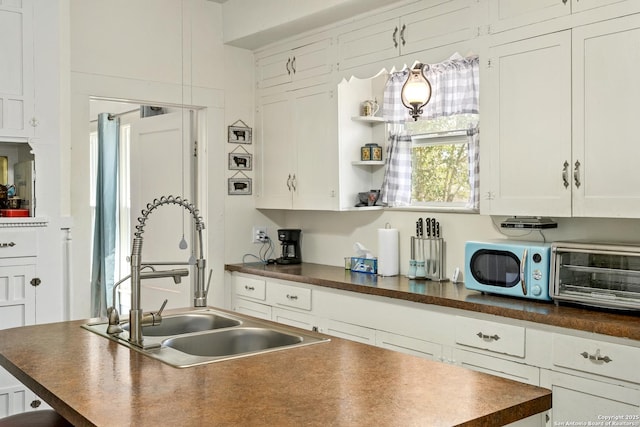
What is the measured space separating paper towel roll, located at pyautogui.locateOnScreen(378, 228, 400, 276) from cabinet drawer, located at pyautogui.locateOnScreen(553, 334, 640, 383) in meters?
1.44

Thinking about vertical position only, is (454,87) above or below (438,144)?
above

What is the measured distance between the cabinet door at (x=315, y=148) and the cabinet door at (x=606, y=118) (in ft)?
5.75

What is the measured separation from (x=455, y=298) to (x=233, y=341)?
1240mm

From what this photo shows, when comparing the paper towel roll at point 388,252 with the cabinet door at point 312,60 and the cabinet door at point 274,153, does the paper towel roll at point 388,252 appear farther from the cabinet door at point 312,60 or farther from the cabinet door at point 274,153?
the cabinet door at point 312,60

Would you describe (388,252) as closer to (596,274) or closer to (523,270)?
(523,270)

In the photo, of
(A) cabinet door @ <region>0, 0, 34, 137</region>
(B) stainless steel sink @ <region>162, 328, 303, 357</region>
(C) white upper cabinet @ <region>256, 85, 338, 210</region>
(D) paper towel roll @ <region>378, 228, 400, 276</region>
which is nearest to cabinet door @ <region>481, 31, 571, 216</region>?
(D) paper towel roll @ <region>378, 228, 400, 276</region>

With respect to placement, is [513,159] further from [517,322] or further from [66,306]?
[66,306]

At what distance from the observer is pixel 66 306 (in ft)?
12.1

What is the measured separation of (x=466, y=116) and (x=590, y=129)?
1120mm

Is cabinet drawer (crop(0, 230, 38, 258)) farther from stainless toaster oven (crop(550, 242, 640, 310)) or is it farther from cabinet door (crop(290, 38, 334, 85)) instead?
stainless toaster oven (crop(550, 242, 640, 310))

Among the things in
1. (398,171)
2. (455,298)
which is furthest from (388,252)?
(455,298)

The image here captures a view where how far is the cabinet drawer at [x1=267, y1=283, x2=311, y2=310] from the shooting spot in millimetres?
3992

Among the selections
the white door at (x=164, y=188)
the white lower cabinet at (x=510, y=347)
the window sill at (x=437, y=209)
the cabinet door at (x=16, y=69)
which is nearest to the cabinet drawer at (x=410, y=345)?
the white lower cabinet at (x=510, y=347)

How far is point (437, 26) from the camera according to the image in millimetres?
3424
